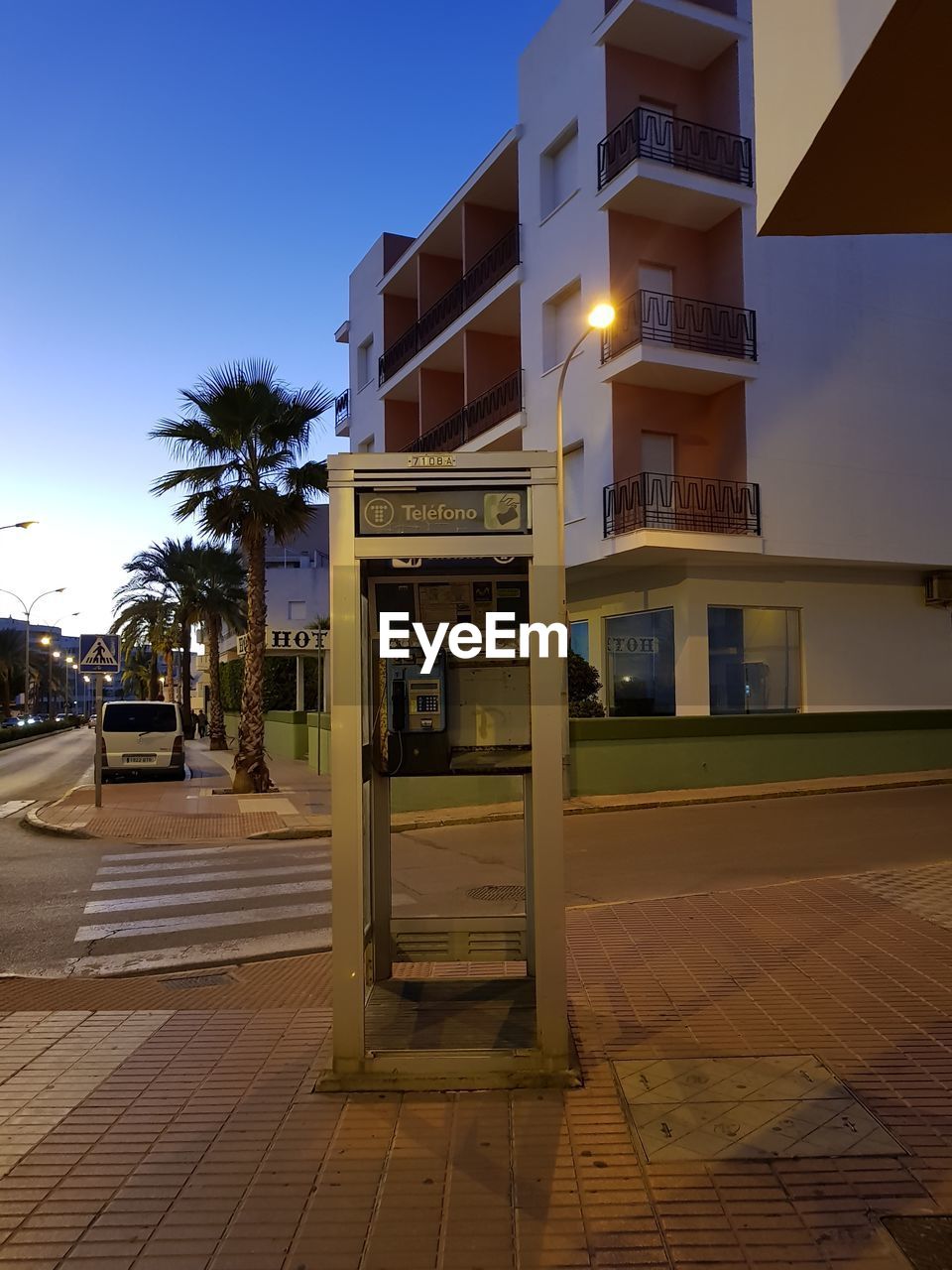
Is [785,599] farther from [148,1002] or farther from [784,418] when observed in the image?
[148,1002]

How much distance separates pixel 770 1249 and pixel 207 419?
18.1 metres

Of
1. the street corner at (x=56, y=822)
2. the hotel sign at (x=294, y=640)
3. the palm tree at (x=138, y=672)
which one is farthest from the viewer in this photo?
the palm tree at (x=138, y=672)

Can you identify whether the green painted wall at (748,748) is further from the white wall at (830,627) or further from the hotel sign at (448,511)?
the hotel sign at (448,511)

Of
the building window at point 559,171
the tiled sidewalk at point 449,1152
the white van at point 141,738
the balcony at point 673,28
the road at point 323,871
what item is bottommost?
the road at point 323,871

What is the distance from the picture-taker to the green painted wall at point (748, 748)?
17469 mm

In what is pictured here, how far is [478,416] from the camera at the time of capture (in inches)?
984

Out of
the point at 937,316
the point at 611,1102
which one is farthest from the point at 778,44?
the point at 937,316

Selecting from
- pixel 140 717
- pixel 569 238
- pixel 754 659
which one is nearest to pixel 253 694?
pixel 140 717

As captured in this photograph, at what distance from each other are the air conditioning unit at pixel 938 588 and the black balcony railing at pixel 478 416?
10150 millimetres

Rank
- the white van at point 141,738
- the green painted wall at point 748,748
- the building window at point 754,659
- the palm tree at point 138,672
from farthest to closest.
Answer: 1. the palm tree at point 138,672
2. the white van at point 141,738
3. the building window at point 754,659
4. the green painted wall at point 748,748

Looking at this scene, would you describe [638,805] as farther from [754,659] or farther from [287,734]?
[287,734]

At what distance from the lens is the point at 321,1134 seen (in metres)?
4.06

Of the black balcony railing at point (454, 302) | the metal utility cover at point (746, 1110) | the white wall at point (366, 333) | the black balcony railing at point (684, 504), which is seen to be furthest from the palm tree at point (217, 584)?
the metal utility cover at point (746, 1110)

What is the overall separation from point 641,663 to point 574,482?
13.5ft
